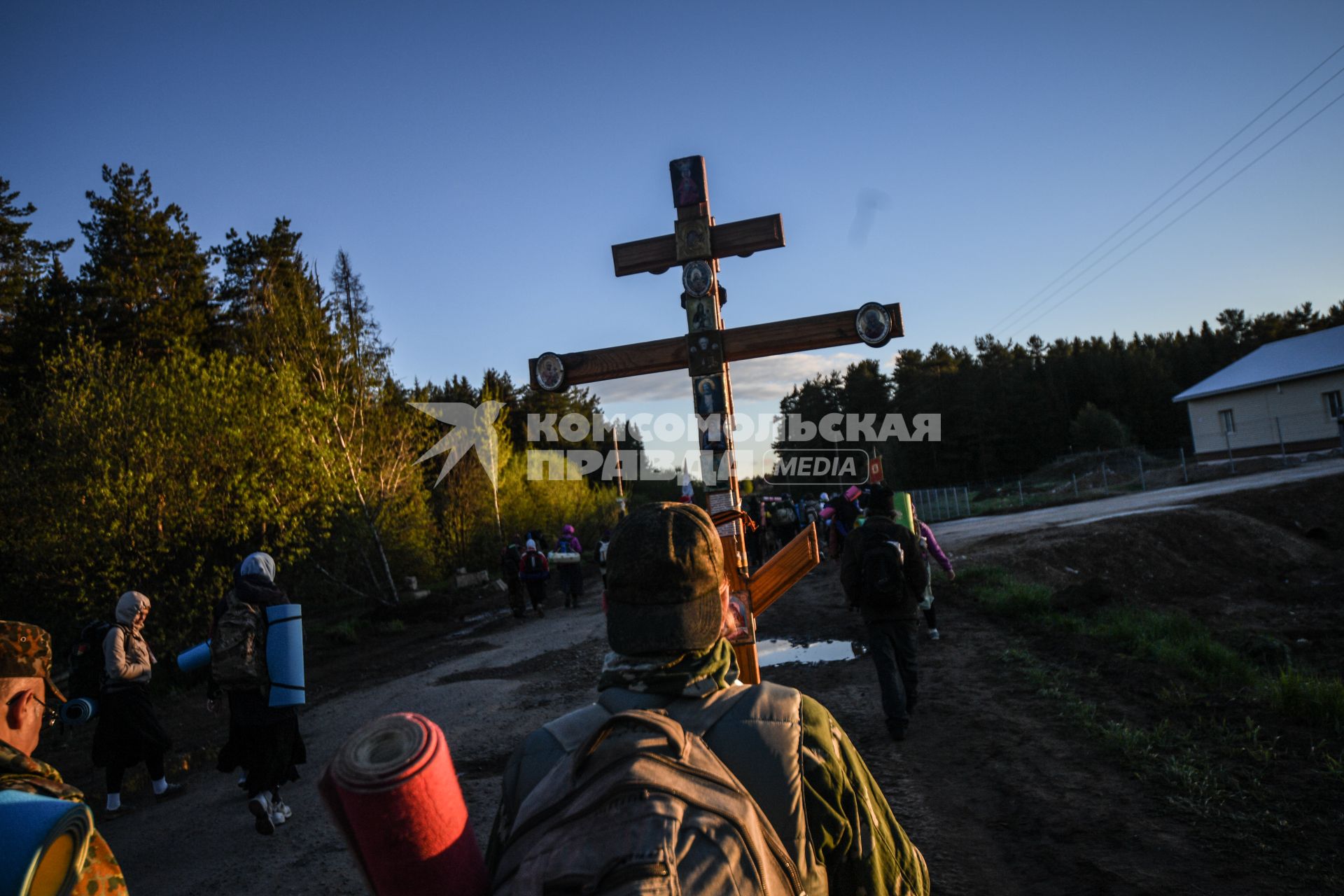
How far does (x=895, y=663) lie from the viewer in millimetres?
6559

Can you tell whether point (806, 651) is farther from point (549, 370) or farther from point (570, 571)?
point (570, 571)

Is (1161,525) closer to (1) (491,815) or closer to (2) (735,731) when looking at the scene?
(1) (491,815)

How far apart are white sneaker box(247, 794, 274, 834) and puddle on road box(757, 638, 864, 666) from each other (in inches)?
221

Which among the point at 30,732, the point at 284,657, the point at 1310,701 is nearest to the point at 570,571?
the point at 284,657

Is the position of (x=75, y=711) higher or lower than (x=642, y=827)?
lower

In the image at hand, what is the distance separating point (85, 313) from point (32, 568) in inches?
587

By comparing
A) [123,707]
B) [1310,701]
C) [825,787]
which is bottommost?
[1310,701]

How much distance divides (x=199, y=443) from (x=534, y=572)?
6.98 meters

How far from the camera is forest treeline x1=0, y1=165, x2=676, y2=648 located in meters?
14.3

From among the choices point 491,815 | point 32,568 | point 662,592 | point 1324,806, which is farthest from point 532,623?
point 662,592

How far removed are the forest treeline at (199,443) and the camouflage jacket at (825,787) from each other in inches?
595

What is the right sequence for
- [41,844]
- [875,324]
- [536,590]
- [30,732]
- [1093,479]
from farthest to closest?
[1093,479] → [536,590] → [875,324] → [30,732] → [41,844]

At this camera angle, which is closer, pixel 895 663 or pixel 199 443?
pixel 895 663

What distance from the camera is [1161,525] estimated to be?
16.5m
